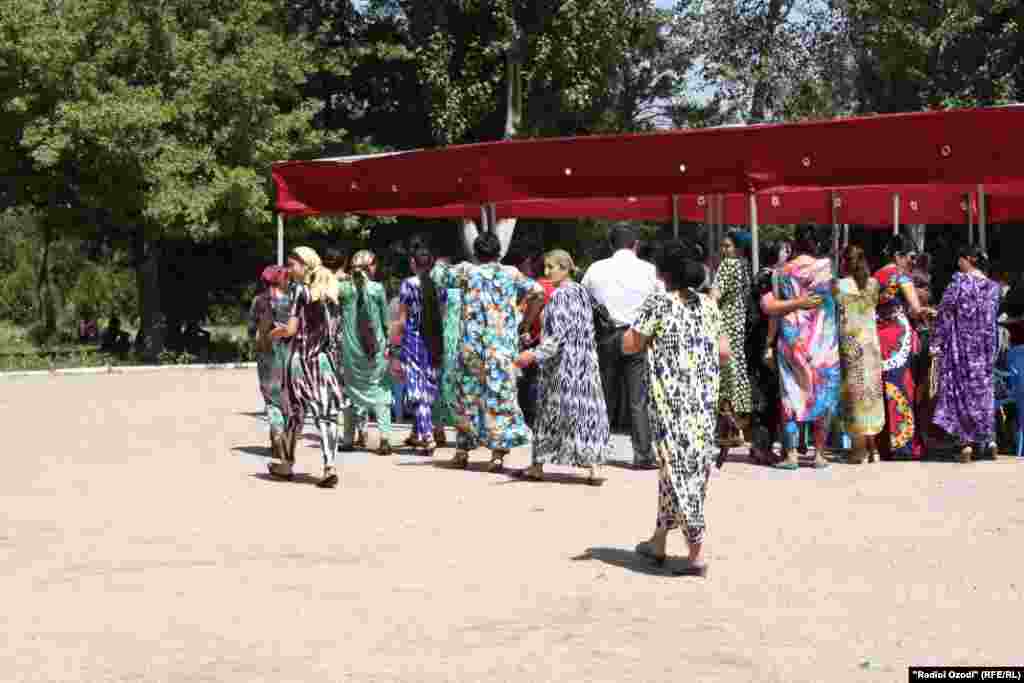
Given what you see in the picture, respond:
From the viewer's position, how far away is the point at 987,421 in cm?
1190

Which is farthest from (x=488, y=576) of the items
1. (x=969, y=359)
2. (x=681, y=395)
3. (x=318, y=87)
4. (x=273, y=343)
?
(x=318, y=87)

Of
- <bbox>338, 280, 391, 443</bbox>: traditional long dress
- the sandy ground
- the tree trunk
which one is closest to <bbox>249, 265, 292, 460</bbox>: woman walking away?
the sandy ground

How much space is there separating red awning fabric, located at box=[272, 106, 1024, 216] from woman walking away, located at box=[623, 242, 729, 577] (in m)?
4.63

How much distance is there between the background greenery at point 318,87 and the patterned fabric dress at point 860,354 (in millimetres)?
11897

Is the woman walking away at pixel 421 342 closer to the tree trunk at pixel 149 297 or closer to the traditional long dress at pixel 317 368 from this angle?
the traditional long dress at pixel 317 368

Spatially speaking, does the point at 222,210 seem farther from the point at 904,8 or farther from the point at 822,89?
the point at 822,89

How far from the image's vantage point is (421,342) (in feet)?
42.2

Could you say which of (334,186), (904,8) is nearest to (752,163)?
(334,186)

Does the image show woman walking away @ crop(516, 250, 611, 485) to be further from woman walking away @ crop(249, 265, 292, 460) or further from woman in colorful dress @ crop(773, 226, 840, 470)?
woman walking away @ crop(249, 265, 292, 460)

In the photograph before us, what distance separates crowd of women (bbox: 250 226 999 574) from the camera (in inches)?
424

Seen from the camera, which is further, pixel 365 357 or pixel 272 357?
pixel 365 357

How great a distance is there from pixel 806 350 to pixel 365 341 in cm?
365

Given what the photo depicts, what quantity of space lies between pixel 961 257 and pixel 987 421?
1274 millimetres

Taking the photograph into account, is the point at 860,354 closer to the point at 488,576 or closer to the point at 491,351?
the point at 491,351
